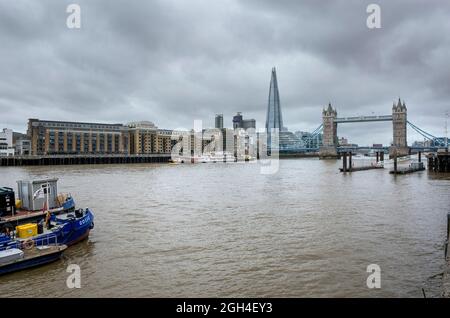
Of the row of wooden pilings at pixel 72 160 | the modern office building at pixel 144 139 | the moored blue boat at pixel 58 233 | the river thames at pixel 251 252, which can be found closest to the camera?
the river thames at pixel 251 252

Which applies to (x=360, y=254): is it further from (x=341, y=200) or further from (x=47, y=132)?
(x=47, y=132)

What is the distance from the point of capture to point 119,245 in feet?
65.5

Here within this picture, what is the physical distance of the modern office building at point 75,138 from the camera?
152m

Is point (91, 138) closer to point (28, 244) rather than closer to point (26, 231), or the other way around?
point (26, 231)

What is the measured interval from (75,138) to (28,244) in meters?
156

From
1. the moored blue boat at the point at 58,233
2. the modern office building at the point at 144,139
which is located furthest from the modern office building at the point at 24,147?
the moored blue boat at the point at 58,233

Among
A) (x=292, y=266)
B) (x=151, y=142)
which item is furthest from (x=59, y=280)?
(x=151, y=142)

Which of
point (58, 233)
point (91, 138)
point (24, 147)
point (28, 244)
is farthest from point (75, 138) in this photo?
point (28, 244)

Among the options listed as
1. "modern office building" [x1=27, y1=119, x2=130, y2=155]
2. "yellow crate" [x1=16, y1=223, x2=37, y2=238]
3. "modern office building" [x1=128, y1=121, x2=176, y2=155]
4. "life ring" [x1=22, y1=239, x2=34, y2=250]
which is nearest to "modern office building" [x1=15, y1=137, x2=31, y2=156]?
"modern office building" [x1=27, y1=119, x2=130, y2=155]

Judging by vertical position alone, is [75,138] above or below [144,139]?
below

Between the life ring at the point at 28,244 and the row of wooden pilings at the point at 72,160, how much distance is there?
360 ft

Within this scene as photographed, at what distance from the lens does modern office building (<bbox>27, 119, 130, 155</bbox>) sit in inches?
5984

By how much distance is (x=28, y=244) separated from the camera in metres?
17.2

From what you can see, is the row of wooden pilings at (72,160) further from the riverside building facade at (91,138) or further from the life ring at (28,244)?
the life ring at (28,244)
